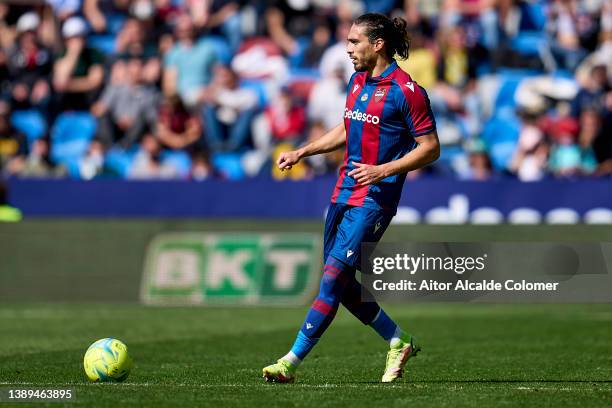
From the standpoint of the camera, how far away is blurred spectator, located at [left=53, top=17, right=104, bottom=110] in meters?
22.5

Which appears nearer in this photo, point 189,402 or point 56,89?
point 189,402

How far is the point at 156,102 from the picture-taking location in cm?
2161

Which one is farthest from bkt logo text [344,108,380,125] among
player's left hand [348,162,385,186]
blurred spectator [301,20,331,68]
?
blurred spectator [301,20,331,68]

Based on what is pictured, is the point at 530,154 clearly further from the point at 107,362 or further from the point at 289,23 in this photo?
the point at 107,362

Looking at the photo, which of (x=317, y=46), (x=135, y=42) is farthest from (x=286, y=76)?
(x=135, y=42)

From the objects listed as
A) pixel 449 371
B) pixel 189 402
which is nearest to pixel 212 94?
pixel 449 371

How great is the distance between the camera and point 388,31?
29.2 feet

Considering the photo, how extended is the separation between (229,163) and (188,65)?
2476mm

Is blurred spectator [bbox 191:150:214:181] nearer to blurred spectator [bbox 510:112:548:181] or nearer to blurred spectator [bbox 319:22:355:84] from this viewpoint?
blurred spectator [bbox 319:22:355:84]

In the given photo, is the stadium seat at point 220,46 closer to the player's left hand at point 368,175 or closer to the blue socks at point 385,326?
the blue socks at point 385,326

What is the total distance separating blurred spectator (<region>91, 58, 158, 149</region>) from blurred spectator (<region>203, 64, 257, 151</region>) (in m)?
1.01

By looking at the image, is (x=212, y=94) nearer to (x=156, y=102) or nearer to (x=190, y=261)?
(x=156, y=102)

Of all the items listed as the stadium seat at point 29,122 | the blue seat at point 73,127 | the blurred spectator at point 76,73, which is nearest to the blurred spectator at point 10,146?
the stadium seat at point 29,122

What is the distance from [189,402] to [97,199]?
39.0 feet
